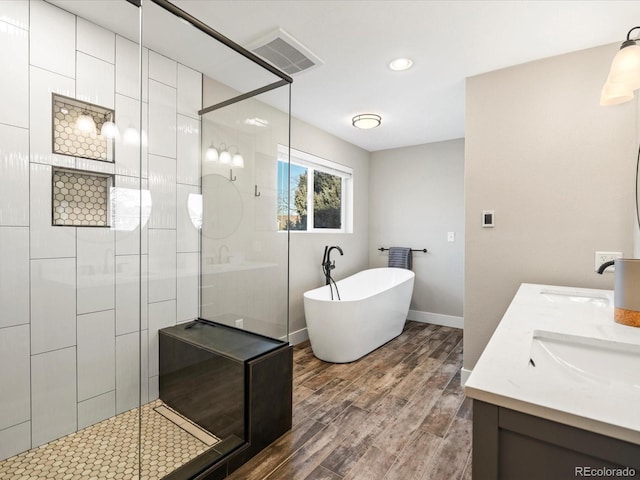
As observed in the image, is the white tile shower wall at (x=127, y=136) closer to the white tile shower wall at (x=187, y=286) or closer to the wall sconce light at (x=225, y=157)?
the wall sconce light at (x=225, y=157)

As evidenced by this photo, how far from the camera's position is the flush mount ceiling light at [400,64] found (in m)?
2.22

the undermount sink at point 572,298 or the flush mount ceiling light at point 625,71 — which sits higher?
the flush mount ceiling light at point 625,71

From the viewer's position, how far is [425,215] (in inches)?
171

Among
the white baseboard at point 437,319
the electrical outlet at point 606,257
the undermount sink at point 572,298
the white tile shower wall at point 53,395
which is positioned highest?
the electrical outlet at point 606,257

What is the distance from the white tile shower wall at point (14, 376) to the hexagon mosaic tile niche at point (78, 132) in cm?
Result: 99

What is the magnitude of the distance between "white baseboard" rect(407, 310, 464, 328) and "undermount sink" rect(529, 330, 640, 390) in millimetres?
3249

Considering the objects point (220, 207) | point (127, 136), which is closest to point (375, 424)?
point (220, 207)

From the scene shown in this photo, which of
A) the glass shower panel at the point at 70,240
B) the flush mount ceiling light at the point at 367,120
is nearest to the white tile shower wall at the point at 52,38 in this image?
the glass shower panel at the point at 70,240

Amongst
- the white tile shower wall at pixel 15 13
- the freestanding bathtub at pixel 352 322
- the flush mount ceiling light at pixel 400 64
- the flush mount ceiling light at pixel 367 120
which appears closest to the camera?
the white tile shower wall at pixel 15 13

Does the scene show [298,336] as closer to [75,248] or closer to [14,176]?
[75,248]

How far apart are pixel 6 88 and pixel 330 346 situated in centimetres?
275

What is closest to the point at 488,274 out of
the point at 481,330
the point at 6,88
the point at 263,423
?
the point at 481,330

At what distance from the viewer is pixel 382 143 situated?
4348mm

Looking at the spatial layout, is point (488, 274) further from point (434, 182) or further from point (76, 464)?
point (76, 464)
